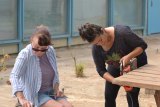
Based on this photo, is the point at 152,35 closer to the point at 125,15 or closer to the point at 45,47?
the point at 125,15

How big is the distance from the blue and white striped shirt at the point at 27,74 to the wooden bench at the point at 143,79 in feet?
2.40

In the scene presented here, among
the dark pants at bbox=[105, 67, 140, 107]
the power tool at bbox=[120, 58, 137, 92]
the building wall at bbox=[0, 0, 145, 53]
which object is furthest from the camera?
the building wall at bbox=[0, 0, 145, 53]

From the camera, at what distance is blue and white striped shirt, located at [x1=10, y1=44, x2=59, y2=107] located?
4.21 metres

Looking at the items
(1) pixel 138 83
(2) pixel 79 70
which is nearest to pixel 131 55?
(1) pixel 138 83

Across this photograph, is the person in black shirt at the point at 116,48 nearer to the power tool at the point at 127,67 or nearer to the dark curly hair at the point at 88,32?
the power tool at the point at 127,67

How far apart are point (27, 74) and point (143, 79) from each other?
106cm

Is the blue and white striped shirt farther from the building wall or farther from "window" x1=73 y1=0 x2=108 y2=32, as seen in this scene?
"window" x1=73 y1=0 x2=108 y2=32

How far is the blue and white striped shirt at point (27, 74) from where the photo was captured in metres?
4.21

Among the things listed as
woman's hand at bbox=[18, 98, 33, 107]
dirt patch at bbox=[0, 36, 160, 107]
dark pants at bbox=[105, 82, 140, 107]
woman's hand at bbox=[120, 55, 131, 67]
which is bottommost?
dirt patch at bbox=[0, 36, 160, 107]

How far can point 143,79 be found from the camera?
4.15 metres

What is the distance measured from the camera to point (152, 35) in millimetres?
15453

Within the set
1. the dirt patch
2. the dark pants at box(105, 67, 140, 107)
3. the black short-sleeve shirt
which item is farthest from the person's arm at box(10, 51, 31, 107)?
the dirt patch

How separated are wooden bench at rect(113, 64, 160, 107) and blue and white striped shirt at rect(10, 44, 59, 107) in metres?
0.73

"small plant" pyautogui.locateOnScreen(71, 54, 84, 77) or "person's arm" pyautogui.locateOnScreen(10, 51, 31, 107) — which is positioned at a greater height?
"person's arm" pyautogui.locateOnScreen(10, 51, 31, 107)
